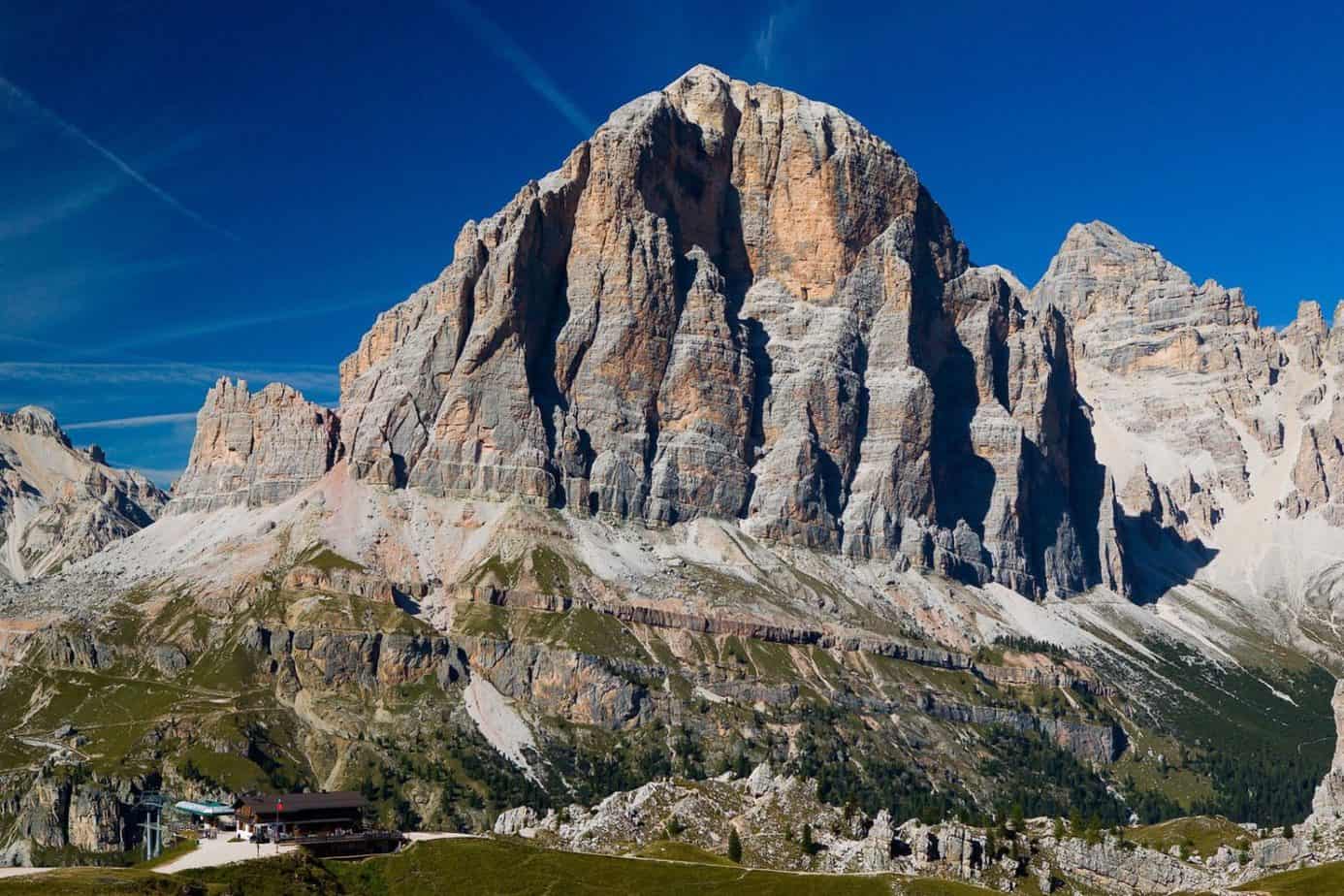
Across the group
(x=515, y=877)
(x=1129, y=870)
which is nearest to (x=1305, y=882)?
(x=1129, y=870)

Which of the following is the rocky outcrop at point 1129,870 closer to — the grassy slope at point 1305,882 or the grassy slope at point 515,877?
the grassy slope at point 1305,882

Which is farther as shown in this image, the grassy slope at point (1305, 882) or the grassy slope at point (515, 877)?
the grassy slope at point (515, 877)

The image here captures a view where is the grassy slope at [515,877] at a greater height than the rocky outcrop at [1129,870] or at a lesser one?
greater

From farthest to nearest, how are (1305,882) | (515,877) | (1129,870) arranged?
(1129,870), (515,877), (1305,882)

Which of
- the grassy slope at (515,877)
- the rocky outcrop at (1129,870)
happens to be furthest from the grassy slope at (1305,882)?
the grassy slope at (515,877)

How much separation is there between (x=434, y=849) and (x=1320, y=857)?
100266 mm

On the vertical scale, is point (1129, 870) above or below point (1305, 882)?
above

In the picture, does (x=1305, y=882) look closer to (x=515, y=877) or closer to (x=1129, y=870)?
(x=1129, y=870)

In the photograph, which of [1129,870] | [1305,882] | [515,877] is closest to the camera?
[1305,882]

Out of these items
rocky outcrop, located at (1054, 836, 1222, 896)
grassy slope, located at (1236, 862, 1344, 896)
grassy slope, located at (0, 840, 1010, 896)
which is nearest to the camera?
grassy slope, located at (1236, 862, 1344, 896)

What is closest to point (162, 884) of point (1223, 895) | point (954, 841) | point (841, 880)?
point (841, 880)

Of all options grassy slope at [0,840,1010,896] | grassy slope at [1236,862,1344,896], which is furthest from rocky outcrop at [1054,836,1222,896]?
grassy slope at [0,840,1010,896]

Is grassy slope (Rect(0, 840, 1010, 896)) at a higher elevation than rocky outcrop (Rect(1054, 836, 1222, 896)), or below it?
higher

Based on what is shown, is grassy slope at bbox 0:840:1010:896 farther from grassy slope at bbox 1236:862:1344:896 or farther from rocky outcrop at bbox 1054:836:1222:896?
grassy slope at bbox 1236:862:1344:896
